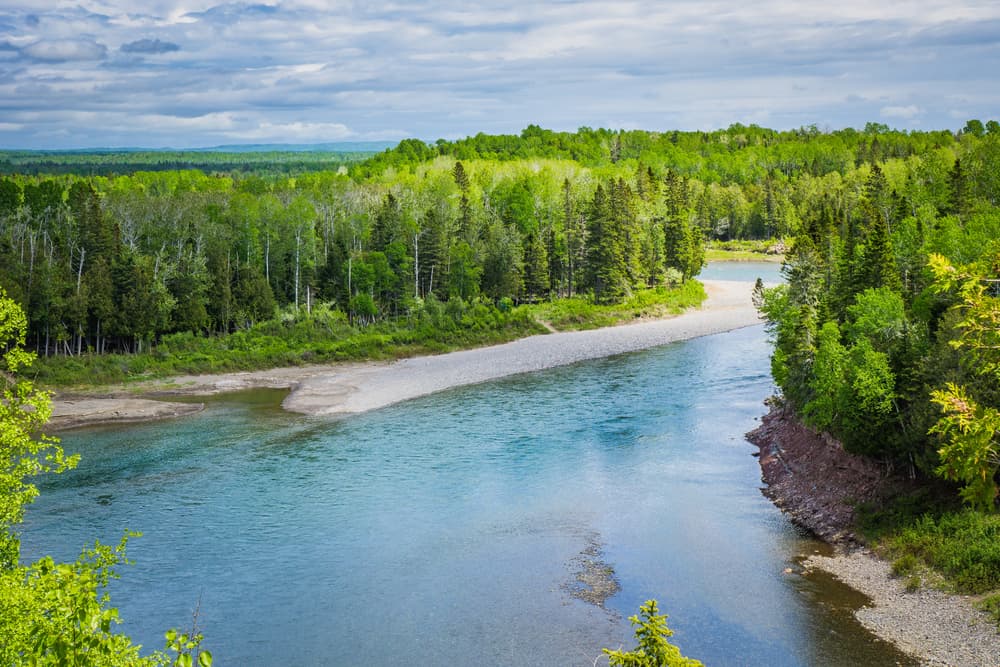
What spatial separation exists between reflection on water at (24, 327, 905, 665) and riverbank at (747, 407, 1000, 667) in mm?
917

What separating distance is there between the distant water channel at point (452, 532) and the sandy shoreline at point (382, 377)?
3.40m

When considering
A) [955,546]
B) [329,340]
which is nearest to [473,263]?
[329,340]

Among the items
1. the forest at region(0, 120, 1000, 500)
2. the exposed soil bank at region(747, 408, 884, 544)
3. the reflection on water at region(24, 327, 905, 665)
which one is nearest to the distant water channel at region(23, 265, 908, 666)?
the reflection on water at region(24, 327, 905, 665)

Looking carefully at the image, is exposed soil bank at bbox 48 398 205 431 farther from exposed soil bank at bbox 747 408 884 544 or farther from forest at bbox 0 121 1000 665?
exposed soil bank at bbox 747 408 884 544

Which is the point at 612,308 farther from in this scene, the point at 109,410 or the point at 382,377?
the point at 109,410

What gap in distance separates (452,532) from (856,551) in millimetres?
15887

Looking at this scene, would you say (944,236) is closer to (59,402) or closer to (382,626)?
(382,626)

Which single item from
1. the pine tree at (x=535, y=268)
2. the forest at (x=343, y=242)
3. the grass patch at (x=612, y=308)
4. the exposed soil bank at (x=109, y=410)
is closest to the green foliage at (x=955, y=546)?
the forest at (x=343, y=242)

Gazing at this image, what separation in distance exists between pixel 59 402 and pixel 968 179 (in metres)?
68.7

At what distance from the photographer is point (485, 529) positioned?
38.3 metres

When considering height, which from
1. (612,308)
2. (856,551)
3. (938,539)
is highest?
(612,308)

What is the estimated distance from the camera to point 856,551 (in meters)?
34.6

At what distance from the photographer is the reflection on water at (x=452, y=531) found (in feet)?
96.3

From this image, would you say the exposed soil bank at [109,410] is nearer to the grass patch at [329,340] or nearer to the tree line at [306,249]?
the grass patch at [329,340]
